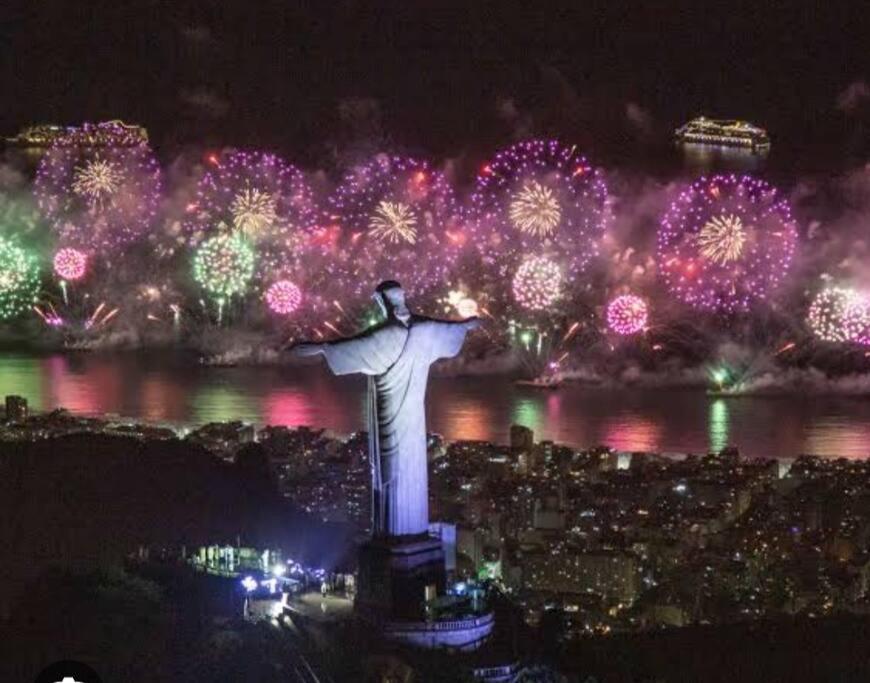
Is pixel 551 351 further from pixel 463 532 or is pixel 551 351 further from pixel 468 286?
pixel 463 532

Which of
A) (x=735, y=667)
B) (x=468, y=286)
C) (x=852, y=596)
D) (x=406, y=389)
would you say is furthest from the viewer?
(x=468, y=286)

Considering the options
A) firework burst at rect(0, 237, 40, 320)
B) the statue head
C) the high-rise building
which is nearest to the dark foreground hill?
the statue head

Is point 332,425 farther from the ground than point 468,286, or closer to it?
closer to it

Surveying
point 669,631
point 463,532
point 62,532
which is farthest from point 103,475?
point 669,631

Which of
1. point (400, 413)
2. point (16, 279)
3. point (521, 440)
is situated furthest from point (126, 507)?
point (16, 279)

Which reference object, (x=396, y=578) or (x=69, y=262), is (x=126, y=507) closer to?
(x=396, y=578)

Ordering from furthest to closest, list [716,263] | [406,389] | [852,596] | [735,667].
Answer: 1. [716,263]
2. [852,596]
3. [735,667]
4. [406,389]

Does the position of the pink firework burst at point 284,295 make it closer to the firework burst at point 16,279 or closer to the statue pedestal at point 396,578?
the firework burst at point 16,279
